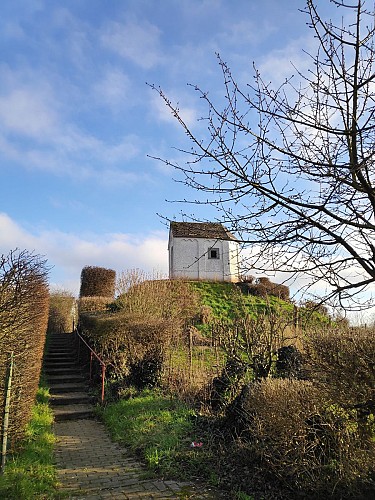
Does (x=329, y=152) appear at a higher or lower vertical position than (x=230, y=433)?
higher

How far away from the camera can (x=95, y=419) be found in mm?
9414

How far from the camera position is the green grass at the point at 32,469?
459 centimetres

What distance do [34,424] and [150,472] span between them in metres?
3.04

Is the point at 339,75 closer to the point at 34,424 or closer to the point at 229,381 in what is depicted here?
the point at 229,381

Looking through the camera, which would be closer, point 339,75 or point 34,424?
point 339,75

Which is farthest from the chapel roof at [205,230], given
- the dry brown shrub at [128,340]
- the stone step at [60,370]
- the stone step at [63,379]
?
the stone step at [60,370]

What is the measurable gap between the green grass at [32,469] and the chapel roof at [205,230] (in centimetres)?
340

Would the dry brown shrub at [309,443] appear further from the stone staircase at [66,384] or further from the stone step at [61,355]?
the stone step at [61,355]

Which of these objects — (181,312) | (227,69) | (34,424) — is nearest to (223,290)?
(181,312)

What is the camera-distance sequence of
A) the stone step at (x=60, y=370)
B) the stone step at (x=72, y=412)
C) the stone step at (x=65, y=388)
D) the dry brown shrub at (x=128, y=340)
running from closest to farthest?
1. the stone step at (x=72, y=412)
2. the dry brown shrub at (x=128, y=340)
3. the stone step at (x=65, y=388)
4. the stone step at (x=60, y=370)

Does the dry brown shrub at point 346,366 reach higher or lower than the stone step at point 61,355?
higher

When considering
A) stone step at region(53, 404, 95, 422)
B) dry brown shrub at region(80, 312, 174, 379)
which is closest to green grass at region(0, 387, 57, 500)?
stone step at region(53, 404, 95, 422)

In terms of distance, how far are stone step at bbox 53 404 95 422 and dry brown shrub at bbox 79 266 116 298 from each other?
12522 mm

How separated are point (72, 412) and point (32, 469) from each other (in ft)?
14.1
